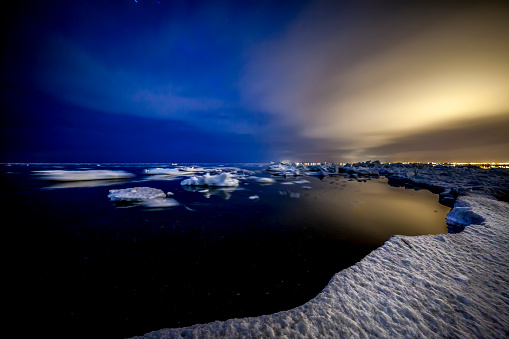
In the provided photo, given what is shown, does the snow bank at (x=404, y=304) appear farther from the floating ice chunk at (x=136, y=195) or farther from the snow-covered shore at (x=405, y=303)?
the floating ice chunk at (x=136, y=195)

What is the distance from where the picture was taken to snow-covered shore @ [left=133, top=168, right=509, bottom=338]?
161 cm

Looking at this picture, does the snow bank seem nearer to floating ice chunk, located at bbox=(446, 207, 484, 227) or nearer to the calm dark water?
the calm dark water

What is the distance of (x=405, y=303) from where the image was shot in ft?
6.23

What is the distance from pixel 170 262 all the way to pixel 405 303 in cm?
361

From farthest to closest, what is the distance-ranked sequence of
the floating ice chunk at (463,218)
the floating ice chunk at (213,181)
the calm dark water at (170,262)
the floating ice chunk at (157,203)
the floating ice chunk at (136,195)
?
the floating ice chunk at (213,181) → the floating ice chunk at (136,195) → the floating ice chunk at (157,203) → the floating ice chunk at (463,218) → the calm dark water at (170,262)

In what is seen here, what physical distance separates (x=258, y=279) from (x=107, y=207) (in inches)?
294

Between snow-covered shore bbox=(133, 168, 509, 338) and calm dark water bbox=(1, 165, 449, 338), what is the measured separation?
49 centimetres

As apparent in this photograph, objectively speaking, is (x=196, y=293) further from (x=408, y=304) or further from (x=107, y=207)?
(x=107, y=207)

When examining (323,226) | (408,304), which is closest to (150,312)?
(408,304)

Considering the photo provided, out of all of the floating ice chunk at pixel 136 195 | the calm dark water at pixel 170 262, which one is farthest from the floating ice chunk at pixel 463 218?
the floating ice chunk at pixel 136 195

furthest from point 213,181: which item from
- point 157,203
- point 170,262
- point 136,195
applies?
point 170,262

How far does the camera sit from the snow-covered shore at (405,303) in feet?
5.27

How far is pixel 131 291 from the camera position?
8.15ft

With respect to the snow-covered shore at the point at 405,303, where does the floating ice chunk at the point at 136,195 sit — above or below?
above
